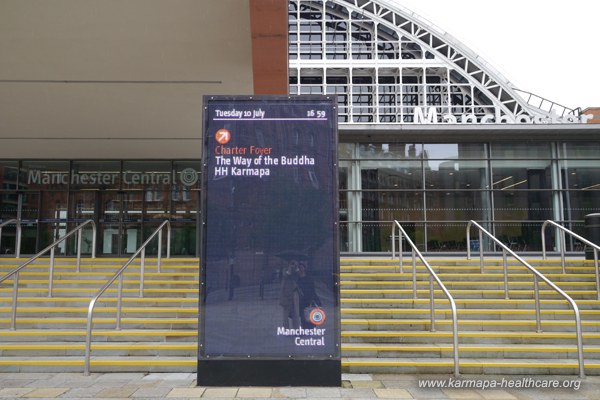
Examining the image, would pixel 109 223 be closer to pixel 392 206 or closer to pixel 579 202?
pixel 392 206

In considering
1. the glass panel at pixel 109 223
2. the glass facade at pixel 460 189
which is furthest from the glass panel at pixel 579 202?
the glass panel at pixel 109 223

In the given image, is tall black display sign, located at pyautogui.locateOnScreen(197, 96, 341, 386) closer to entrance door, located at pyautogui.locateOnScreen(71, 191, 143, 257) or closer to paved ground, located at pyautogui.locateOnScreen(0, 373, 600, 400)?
paved ground, located at pyautogui.locateOnScreen(0, 373, 600, 400)

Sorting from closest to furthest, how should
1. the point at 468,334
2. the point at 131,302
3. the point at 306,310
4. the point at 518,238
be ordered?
the point at 306,310, the point at 468,334, the point at 131,302, the point at 518,238

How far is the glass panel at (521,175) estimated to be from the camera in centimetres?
1667

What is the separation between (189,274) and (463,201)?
9.95m

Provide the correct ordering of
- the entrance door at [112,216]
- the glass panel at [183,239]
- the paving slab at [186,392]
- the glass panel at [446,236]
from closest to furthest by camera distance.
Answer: the paving slab at [186,392] < the glass panel at [183,239] < the entrance door at [112,216] < the glass panel at [446,236]

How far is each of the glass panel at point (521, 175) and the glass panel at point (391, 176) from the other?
2479 millimetres

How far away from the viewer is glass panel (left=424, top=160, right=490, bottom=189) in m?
16.8

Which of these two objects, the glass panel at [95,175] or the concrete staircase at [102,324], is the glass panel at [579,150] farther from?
the glass panel at [95,175]

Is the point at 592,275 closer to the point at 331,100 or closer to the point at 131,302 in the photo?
the point at 331,100

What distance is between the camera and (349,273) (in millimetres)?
10422

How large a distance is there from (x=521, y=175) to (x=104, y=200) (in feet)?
42.7

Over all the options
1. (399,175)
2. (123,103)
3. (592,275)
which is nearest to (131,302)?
(123,103)

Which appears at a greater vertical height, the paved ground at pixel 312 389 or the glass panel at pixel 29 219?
the glass panel at pixel 29 219
